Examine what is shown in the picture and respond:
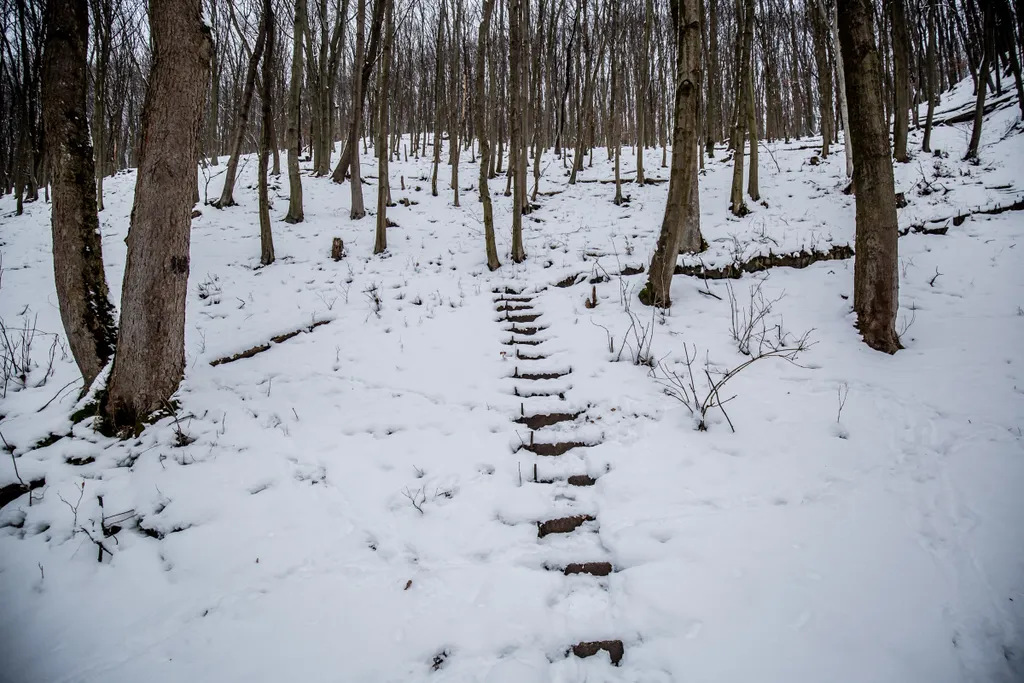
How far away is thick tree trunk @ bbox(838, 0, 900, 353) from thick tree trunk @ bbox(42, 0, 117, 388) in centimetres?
Answer: 753

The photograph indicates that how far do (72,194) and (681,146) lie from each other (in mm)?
6575

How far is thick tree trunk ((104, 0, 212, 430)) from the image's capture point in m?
3.44

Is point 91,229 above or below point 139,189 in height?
below

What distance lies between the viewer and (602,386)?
13.3 ft

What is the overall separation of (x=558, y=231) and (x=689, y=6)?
5588 millimetres

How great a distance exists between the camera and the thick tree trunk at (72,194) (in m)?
3.82

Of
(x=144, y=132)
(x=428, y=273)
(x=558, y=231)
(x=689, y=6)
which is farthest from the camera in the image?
(x=558, y=231)

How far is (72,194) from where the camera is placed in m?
3.85

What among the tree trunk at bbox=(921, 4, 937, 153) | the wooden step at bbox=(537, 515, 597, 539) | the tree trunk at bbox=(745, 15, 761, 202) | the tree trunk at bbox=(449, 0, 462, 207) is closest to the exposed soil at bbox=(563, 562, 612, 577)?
the wooden step at bbox=(537, 515, 597, 539)

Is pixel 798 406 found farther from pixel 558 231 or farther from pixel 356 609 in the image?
pixel 558 231

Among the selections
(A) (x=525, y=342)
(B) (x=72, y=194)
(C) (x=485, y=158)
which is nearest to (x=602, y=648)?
(A) (x=525, y=342)

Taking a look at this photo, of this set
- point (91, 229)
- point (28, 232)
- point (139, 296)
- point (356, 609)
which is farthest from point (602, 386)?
point (28, 232)

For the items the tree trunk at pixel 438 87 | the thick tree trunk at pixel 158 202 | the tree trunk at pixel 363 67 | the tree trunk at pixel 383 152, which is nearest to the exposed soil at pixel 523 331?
the thick tree trunk at pixel 158 202

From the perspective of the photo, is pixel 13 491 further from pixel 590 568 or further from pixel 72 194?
pixel 590 568
